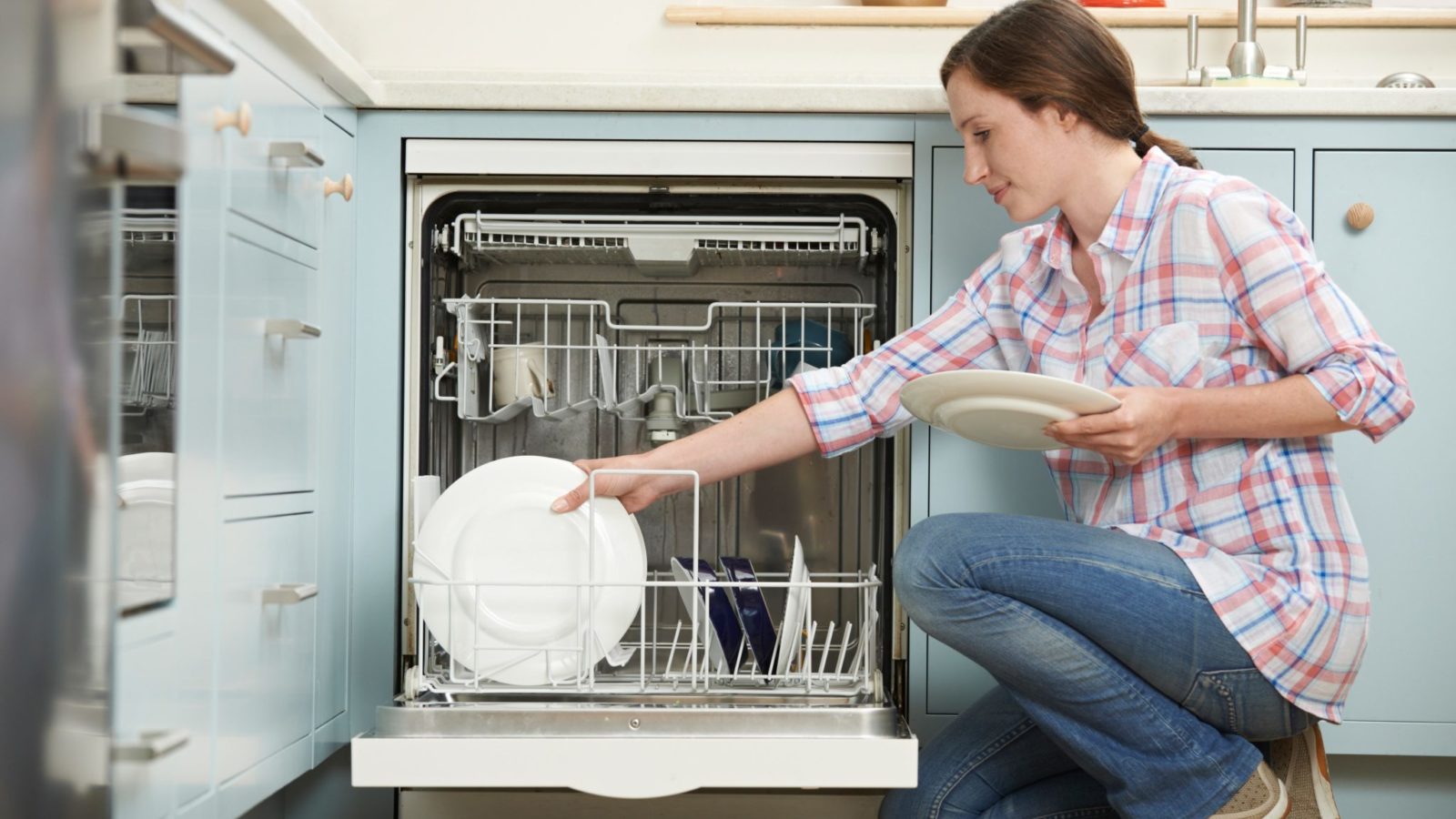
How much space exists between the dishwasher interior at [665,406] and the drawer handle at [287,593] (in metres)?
0.12

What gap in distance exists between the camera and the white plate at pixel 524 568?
1.40m

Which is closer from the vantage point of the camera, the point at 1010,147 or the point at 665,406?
the point at 1010,147

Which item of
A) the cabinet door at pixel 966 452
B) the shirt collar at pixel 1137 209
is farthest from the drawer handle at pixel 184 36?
the cabinet door at pixel 966 452

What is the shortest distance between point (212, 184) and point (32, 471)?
67 centimetres

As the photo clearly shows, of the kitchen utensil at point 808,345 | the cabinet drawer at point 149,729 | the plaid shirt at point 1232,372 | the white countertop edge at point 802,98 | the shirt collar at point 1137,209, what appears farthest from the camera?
the kitchen utensil at point 808,345

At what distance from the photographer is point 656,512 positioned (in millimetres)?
1922

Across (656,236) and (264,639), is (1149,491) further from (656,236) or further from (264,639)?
(264,639)

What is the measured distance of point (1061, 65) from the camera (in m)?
1.33

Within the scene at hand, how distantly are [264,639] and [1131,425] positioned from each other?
91cm

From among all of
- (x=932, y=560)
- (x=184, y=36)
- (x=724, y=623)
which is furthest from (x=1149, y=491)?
(x=184, y=36)

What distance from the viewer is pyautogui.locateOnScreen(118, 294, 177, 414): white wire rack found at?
2.39 feet

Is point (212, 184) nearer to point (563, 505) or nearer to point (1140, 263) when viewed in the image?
point (563, 505)

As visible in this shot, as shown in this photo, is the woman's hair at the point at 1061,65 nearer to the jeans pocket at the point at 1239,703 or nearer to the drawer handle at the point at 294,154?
the jeans pocket at the point at 1239,703

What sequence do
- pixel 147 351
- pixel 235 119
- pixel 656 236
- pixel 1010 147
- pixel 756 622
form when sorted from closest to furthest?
pixel 147 351
pixel 235 119
pixel 1010 147
pixel 756 622
pixel 656 236
